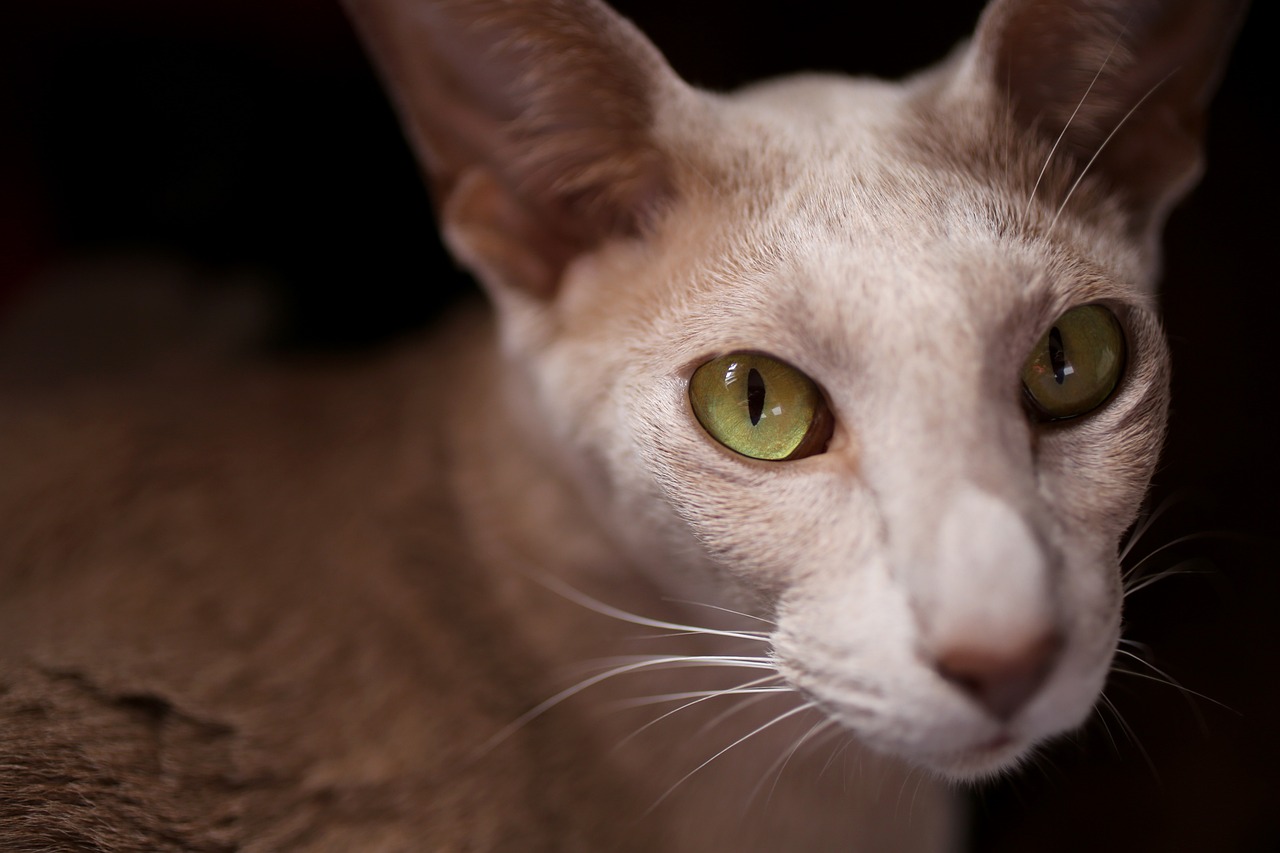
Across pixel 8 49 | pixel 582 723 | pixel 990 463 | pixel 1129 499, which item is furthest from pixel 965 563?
pixel 8 49

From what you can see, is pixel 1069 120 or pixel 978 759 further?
pixel 1069 120

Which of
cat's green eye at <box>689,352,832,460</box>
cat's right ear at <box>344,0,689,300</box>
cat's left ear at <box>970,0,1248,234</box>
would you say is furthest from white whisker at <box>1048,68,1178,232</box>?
cat's right ear at <box>344,0,689,300</box>

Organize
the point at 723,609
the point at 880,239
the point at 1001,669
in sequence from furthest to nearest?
the point at 723,609, the point at 880,239, the point at 1001,669

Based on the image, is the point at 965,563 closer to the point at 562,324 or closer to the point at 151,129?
the point at 562,324

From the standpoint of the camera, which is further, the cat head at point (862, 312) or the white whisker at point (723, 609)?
the white whisker at point (723, 609)

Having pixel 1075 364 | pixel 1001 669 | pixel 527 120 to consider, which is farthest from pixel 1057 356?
pixel 527 120

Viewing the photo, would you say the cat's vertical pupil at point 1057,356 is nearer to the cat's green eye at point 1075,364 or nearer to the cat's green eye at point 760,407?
the cat's green eye at point 1075,364

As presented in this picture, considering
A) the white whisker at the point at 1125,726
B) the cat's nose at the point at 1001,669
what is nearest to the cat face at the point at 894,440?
the cat's nose at the point at 1001,669

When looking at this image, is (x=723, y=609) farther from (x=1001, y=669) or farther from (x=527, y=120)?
(x=527, y=120)
